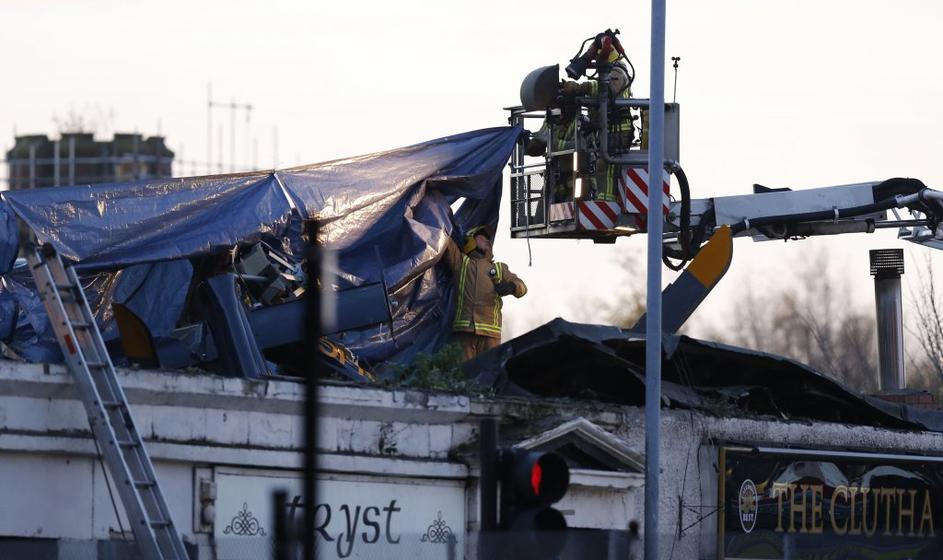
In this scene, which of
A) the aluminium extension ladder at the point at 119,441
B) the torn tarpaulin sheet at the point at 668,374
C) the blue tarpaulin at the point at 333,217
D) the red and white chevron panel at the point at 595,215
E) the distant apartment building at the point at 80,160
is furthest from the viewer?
the distant apartment building at the point at 80,160

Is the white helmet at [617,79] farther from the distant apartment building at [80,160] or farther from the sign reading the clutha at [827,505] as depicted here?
the distant apartment building at [80,160]

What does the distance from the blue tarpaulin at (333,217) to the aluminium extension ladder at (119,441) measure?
2834 millimetres

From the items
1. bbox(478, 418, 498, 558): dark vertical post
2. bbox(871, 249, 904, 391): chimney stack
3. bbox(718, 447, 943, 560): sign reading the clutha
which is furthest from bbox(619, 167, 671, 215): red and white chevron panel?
bbox(478, 418, 498, 558): dark vertical post

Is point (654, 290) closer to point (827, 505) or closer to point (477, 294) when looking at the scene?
point (477, 294)

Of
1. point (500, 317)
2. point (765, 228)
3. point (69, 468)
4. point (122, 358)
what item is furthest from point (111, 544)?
point (765, 228)

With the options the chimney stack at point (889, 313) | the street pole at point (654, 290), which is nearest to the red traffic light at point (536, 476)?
the street pole at point (654, 290)

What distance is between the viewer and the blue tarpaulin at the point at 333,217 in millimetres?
15023

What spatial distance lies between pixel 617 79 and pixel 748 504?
4679 millimetres

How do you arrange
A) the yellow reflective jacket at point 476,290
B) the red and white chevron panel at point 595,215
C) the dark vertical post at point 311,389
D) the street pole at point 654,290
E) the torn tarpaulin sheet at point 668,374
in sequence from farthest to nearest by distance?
1. the red and white chevron panel at point 595,215
2. the yellow reflective jacket at point 476,290
3. the torn tarpaulin sheet at point 668,374
4. the street pole at point 654,290
5. the dark vertical post at point 311,389

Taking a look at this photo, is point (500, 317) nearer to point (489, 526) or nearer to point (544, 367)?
point (544, 367)

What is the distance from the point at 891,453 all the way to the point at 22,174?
2503 inches

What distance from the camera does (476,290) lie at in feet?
57.3

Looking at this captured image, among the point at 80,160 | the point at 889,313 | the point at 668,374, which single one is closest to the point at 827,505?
the point at 668,374

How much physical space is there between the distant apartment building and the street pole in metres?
62.3
